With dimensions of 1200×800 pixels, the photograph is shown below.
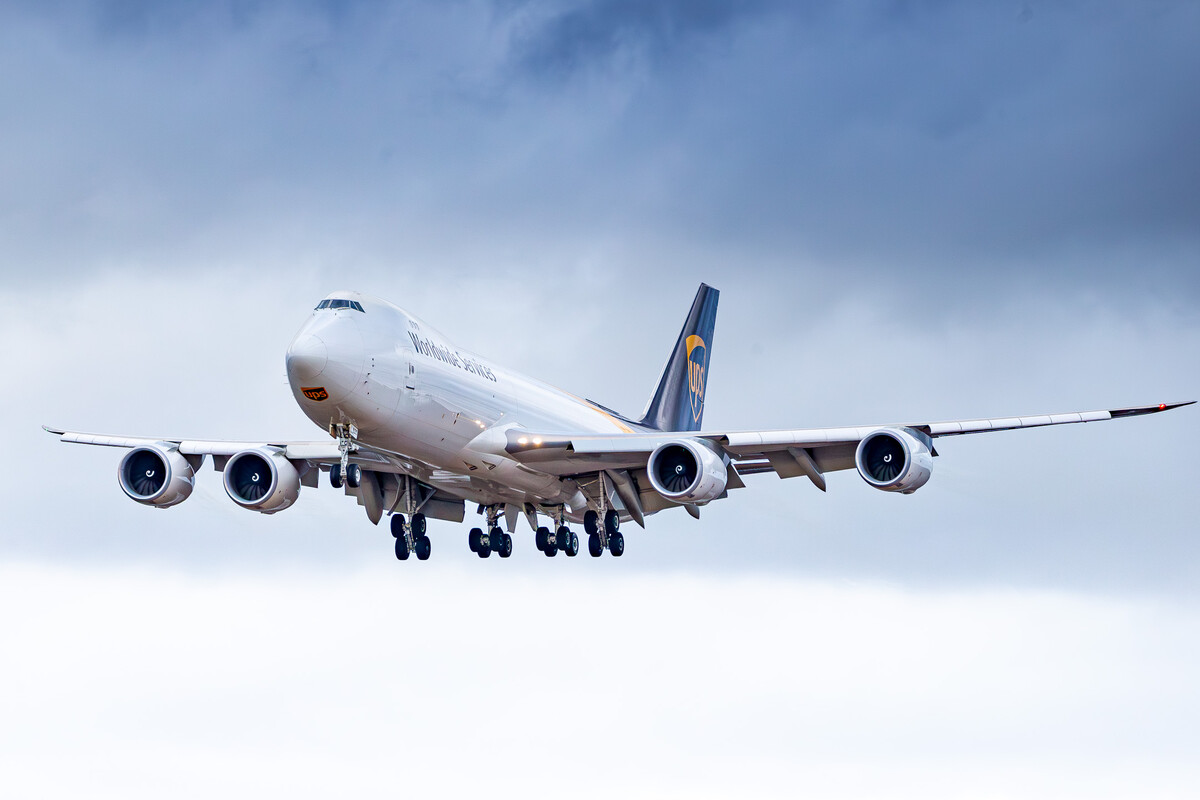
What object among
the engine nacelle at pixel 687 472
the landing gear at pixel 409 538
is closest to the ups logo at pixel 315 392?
the engine nacelle at pixel 687 472

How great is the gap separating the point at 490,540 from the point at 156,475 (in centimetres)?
1120

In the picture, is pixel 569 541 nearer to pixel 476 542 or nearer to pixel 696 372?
pixel 476 542

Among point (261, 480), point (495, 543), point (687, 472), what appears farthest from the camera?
point (495, 543)

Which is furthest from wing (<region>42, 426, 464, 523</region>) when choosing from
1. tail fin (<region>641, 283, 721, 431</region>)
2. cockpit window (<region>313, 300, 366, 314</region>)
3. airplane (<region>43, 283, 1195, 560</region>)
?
tail fin (<region>641, 283, 721, 431</region>)

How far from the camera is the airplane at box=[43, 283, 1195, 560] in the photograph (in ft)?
121

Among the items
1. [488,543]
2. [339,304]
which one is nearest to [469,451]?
[339,304]

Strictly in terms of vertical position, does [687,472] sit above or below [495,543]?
above

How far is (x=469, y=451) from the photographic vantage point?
135ft

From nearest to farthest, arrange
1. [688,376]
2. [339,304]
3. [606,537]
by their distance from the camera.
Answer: [339,304] → [606,537] → [688,376]

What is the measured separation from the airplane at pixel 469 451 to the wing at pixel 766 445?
51 mm

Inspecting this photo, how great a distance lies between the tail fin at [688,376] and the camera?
59219mm

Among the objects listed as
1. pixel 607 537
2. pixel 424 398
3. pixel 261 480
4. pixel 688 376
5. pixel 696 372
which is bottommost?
pixel 607 537

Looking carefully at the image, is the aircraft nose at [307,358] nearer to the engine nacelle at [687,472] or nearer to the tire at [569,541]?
Result: the engine nacelle at [687,472]

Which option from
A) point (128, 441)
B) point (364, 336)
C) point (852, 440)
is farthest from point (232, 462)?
point (852, 440)
